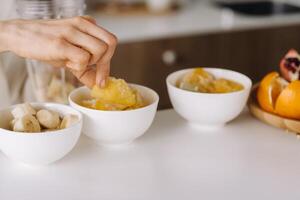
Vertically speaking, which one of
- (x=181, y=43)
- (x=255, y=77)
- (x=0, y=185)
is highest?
(x=0, y=185)

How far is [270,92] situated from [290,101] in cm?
6

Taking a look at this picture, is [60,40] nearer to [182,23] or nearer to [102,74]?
[102,74]

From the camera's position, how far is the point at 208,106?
1.09 metres

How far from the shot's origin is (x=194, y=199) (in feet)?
2.83

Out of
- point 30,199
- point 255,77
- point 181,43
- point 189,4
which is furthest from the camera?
point 189,4

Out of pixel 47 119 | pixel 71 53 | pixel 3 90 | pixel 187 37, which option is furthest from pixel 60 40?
pixel 187 37

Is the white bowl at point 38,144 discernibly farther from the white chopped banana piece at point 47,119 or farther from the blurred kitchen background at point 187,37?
the blurred kitchen background at point 187,37

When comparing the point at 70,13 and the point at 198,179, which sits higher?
the point at 70,13

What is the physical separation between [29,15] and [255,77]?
1.40 metres

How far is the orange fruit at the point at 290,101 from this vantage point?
1068mm

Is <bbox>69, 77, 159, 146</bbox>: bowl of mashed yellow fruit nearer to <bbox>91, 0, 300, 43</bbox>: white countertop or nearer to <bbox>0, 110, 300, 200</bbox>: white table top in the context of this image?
<bbox>0, 110, 300, 200</bbox>: white table top

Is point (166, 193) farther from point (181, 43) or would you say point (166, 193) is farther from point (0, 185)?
point (181, 43)

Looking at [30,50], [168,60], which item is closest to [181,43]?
[168,60]

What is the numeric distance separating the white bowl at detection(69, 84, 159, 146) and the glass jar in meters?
0.29
